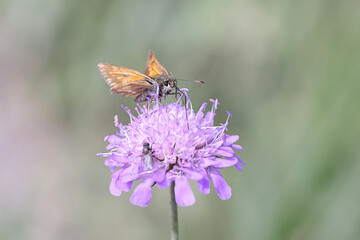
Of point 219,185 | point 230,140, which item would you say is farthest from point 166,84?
point 219,185

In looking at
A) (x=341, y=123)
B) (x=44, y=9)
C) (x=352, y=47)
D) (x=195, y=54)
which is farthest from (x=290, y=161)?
(x=44, y=9)

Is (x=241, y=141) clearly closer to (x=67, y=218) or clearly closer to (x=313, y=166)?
(x=313, y=166)

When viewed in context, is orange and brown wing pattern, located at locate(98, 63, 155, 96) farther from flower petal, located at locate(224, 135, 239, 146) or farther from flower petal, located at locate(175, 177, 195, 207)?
flower petal, located at locate(175, 177, 195, 207)

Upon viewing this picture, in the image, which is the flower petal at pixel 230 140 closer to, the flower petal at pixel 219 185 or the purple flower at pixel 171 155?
the purple flower at pixel 171 155

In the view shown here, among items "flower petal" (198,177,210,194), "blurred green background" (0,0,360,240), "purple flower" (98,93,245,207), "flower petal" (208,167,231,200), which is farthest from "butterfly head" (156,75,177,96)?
"blurred green background" (0,0,360,240)

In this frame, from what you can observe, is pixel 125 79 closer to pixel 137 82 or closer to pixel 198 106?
pixel 137 82
